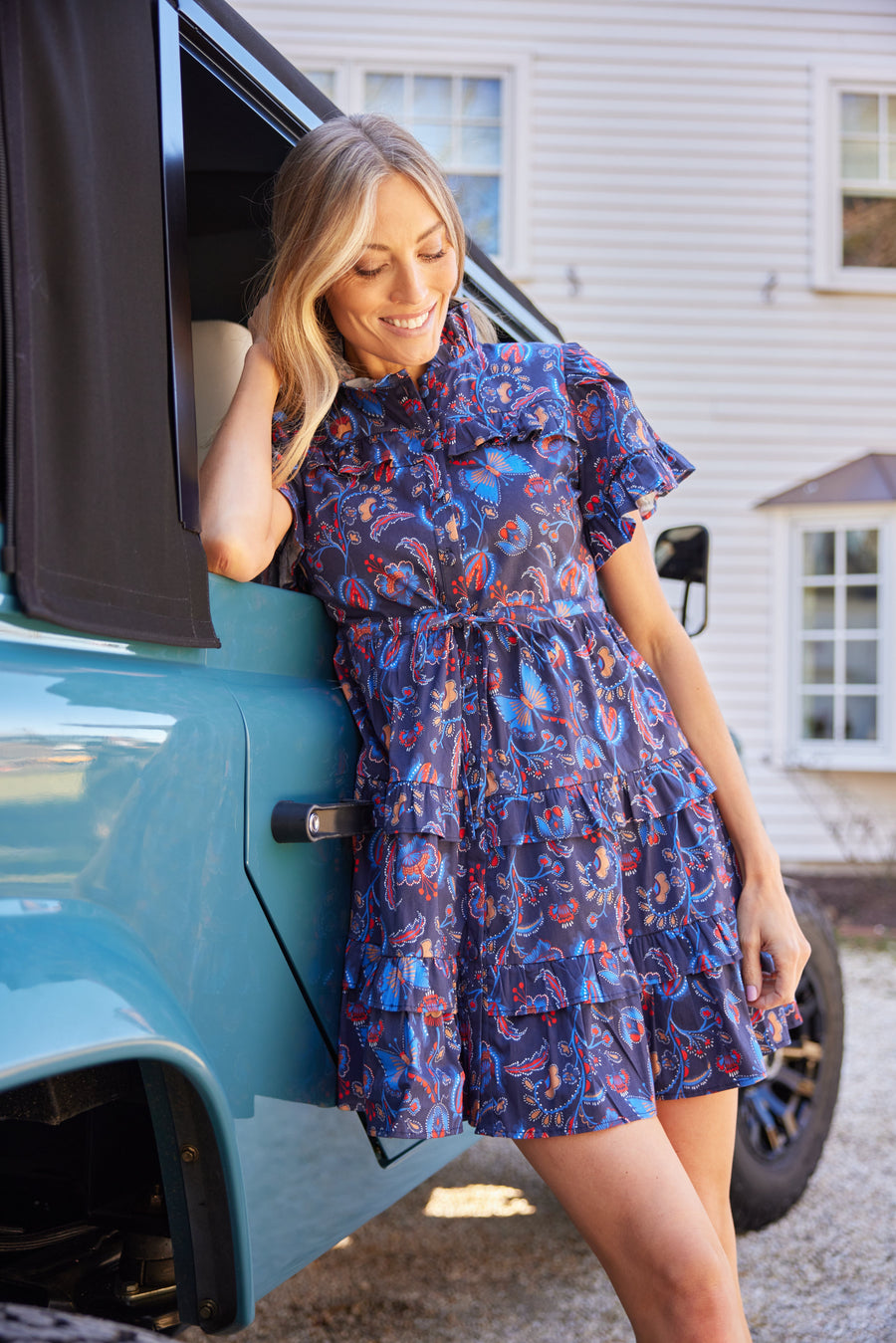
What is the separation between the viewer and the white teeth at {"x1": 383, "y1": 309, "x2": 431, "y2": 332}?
175 cm

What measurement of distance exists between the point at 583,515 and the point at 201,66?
845 mm

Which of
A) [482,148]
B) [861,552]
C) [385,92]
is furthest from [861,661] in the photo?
[385,92]

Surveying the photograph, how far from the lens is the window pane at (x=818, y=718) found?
28.3 feet

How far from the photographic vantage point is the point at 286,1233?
1.49 m

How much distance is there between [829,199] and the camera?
8531 mm

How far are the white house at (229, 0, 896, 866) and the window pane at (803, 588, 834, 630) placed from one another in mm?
55

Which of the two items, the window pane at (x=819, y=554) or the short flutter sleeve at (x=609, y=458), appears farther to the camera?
the window pane at (x=819, y=554)

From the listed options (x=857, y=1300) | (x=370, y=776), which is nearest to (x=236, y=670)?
(x=370, y=776)

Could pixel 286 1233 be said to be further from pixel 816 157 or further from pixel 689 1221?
pixel 816 157

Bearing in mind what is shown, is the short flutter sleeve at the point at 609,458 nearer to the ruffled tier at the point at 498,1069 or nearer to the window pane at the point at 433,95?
the ruffled tier at the point at 498,1069

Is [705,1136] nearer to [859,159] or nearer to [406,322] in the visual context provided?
[406,322]

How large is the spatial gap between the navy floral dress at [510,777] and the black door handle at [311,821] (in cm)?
6

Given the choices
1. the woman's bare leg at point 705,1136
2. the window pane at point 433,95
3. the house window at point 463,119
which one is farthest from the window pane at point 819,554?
the woman's bare leg at point 705,1136

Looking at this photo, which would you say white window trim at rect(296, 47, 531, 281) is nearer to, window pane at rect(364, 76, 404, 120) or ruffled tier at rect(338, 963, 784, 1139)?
window pane at rect(364, 76, 404, 120)
